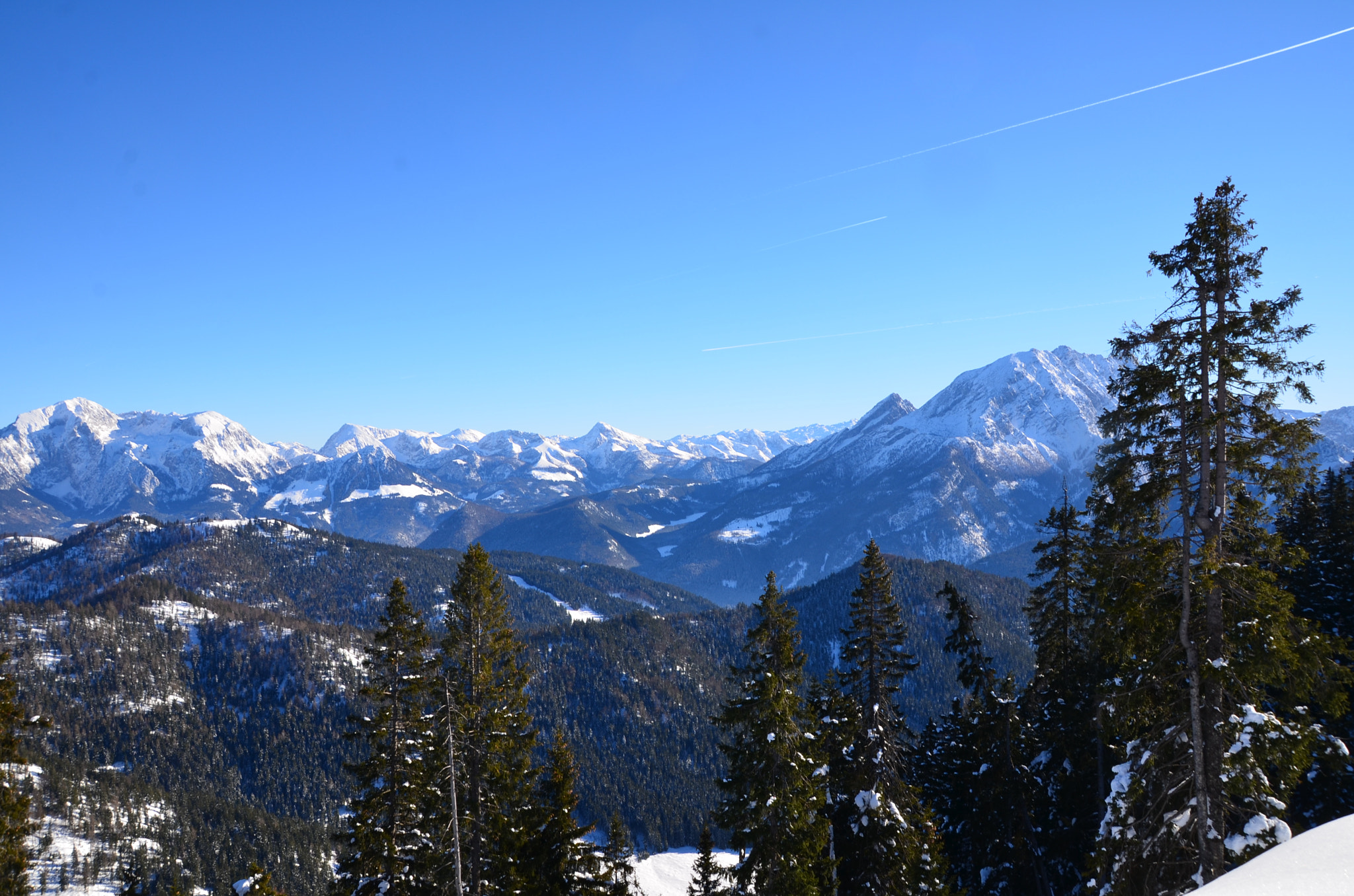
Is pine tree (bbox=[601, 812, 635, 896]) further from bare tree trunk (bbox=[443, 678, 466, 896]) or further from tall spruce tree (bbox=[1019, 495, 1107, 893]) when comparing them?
tall spruce tree (bbox=[1019, 495, 1107, 893])

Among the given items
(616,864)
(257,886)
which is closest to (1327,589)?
(616,864)

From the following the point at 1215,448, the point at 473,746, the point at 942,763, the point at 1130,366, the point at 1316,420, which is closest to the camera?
the point at 1316,420

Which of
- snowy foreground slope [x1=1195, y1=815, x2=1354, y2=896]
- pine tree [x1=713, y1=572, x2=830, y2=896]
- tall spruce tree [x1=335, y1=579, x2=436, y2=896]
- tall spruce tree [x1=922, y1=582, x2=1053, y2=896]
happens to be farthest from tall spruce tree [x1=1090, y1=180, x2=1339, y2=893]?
tall spruce tree [x1=335, y1=579, x2=436, y2=896]

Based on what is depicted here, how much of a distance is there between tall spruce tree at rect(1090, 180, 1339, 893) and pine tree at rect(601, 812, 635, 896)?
1739 cm

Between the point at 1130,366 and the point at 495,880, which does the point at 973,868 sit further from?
the point at 1130,366

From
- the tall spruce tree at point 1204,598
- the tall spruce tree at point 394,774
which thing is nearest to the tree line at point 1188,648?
the tall spruce tree at point 1204,598

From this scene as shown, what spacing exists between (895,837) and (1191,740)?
1398cm

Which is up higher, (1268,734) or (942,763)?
(1268,734)

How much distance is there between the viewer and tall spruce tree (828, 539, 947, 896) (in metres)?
25.4

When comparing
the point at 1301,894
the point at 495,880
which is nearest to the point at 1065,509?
the point at 1301,894

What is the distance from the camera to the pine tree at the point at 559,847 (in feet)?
80.9

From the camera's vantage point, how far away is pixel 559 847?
82.6 feet

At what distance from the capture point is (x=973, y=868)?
33219mm

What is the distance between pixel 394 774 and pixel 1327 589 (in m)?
43.8
